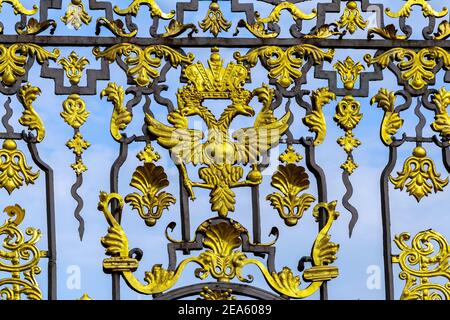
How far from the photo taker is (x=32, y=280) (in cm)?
1298

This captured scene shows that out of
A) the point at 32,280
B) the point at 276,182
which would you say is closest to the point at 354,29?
the point at 276,182

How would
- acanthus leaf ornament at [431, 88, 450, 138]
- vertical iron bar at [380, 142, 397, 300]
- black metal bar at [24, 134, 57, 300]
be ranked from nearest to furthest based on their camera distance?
black metal bar at [24, 134, 57, 300] < vertical iron bar at [380, 142, 397, 300] < acanthus leaf ornament at [431, 88, 450, 138]

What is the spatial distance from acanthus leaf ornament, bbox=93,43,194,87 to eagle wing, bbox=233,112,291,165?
1.92ft

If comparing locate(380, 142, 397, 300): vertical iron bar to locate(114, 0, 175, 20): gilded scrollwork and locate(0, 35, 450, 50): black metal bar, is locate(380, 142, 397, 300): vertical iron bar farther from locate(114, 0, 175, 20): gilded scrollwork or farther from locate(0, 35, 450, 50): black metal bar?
locate(114, 0, 175, 20): gilded scrollwork

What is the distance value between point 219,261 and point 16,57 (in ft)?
5.88

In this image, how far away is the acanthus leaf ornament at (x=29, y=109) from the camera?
13.3m

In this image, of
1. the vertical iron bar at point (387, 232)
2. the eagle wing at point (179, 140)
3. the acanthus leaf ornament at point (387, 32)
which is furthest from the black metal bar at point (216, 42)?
the vertical iron bar at point (387, 232)

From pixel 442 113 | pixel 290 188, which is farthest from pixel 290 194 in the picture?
pixel 442 113

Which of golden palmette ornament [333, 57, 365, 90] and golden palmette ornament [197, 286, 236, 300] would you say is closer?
golden palmette ornament [197, 286, 236, 300]

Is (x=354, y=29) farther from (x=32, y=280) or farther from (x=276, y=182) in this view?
(x=32, y=280)

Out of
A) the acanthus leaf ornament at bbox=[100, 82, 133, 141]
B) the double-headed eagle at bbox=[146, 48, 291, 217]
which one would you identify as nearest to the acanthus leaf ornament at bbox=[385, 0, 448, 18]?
the double-headed eagle at bbox=[146, 48, 291, 217]

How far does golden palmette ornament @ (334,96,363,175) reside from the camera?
13.3 meters

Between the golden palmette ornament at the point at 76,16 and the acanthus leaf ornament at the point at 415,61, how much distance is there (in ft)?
5.82

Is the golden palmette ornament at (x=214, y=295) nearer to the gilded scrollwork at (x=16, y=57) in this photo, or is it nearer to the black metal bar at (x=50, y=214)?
the black metal bar at (x=50, y=214)
